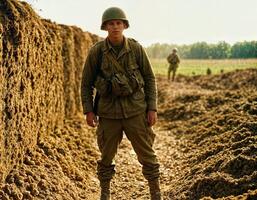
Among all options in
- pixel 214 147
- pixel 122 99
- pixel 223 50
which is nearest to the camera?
pixel 122 99

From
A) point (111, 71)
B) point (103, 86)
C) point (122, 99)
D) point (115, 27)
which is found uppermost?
point (115, 27)

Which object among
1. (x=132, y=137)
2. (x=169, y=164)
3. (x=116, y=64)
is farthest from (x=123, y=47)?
(x=169, y=164)

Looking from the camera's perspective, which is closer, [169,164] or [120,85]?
[120,85]

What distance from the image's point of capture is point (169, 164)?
892 centimetres

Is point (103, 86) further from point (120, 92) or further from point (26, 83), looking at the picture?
point (26, 83)

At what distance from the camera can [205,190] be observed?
615 cm

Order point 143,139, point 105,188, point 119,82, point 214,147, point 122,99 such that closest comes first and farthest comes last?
point 119,82, point 122,99, point 143,139, point 105,188, point 214,147

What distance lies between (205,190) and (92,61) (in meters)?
2.26

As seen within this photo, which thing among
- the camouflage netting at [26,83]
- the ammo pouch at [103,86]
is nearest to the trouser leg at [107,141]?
the ammo pouch at [103,86]

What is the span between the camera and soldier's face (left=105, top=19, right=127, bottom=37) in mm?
5398

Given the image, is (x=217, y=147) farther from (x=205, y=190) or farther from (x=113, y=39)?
(x=113, y=39)

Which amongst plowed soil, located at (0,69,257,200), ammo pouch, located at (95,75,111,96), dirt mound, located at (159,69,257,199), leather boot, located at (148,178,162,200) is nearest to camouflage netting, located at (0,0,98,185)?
plowed soil, located at (0,69,257,200)

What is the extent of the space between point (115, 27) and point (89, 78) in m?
0.71

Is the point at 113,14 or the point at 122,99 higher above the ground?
the point at 113,14
